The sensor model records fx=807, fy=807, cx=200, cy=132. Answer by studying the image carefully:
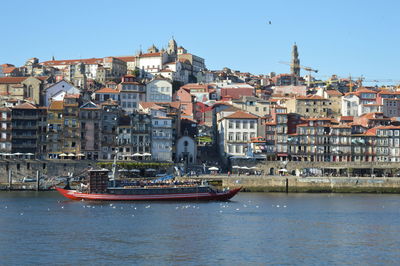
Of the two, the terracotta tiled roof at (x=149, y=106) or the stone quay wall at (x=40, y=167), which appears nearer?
the stone quay wall at (x=40, y=167)

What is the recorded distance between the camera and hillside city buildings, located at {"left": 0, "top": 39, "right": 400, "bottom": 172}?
369ft

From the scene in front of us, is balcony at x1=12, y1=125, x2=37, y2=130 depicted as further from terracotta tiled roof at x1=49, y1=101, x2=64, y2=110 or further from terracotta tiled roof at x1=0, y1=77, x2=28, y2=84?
terracotta tiled roof at x1=0, y1=77, x2=28, y2=84

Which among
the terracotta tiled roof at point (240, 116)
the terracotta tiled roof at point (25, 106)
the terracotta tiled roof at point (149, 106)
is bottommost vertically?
the terracotta tiled roof at point (240, 116)

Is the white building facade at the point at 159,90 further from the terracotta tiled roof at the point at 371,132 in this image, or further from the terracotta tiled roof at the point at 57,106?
the terracotta tiled roof at the point at 371,132

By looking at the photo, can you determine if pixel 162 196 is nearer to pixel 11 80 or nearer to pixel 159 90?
pixel 159 90

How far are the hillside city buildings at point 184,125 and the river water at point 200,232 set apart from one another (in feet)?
90.7

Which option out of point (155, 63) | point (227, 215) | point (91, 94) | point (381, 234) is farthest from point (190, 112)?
point (381, 234)

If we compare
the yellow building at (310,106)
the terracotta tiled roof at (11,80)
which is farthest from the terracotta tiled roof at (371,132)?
the terracotta tiled roof at (11,80)

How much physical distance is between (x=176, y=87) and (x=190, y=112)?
2427 centimetres

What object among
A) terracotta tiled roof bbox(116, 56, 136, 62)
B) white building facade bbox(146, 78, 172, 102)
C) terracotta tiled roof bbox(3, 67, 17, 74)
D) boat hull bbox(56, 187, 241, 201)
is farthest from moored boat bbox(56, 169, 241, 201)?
terracotta tiled roof bbox(116, 56, 136, 62)

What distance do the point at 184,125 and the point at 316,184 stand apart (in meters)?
36.0

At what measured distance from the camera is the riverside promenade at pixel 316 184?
331 ft

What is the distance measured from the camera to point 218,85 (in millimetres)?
172250

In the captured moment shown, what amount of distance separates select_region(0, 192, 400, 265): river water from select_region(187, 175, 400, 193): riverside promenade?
1500 cm
